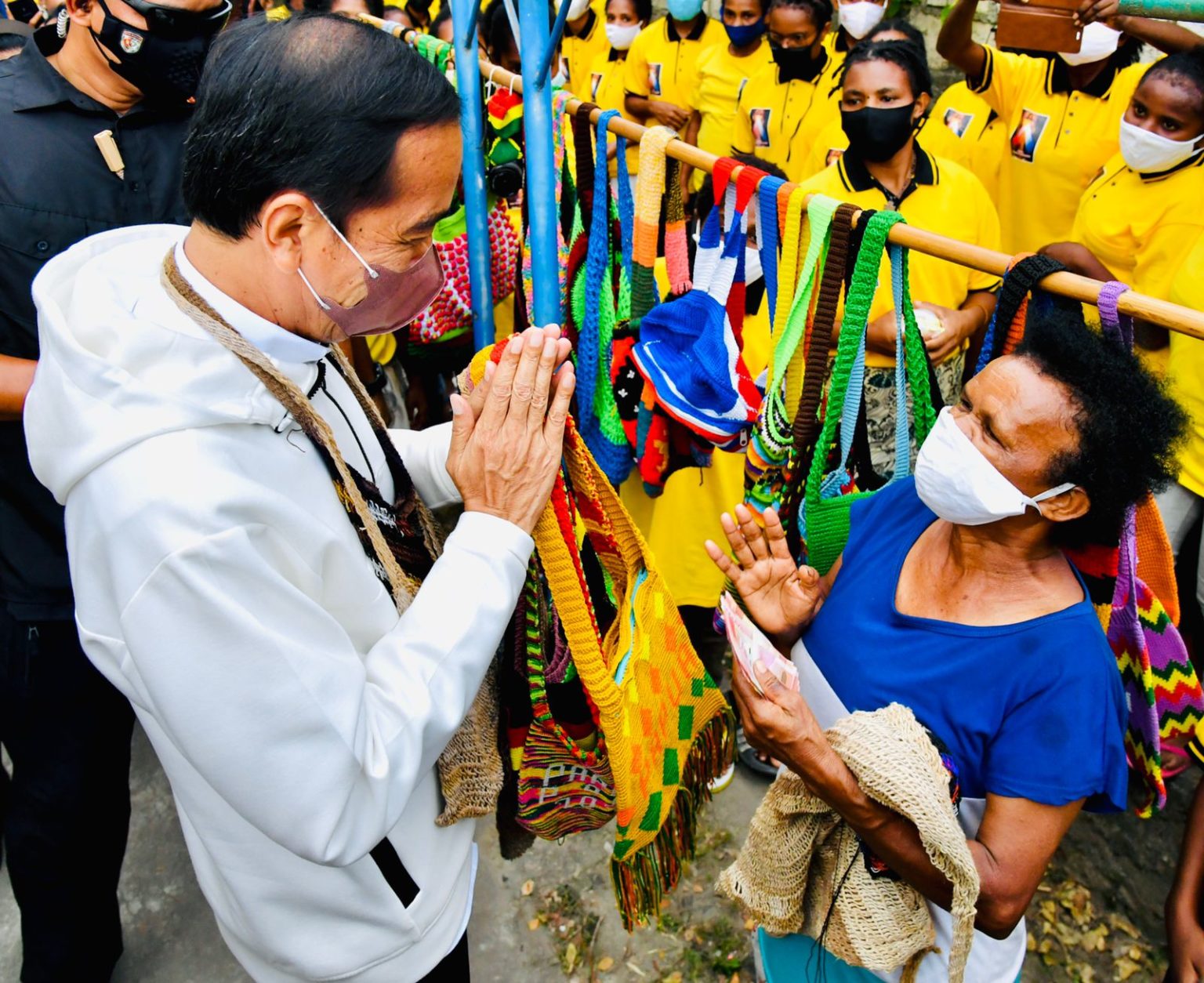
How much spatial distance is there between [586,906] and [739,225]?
2.19 m

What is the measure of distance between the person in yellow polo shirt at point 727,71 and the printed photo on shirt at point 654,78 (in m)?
0.45

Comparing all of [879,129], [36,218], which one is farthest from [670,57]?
[36,218]

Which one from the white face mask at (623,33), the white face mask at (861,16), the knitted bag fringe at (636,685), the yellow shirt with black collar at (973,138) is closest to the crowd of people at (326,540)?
the knitted bag fringe at (636,685)

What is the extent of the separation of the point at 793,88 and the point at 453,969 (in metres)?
5.10

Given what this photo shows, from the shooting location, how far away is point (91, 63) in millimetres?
2162

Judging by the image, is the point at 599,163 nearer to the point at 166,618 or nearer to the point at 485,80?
the point at 485,80

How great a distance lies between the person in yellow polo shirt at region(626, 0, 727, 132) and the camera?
254 inches

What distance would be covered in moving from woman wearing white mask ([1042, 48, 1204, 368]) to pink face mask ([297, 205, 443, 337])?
2869 mm

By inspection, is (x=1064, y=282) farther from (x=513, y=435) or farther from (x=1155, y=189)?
(x=1155, y=189)

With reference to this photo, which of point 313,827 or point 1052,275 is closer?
point 313,827

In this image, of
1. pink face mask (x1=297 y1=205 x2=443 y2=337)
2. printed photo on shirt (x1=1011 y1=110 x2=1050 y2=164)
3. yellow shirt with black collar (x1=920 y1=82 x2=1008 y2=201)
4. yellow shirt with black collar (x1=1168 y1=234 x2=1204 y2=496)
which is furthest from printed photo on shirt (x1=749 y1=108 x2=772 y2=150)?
pink face mask (x1=297 y1=205 x2=443 y2=337)

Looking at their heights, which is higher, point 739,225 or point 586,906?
point 739,225

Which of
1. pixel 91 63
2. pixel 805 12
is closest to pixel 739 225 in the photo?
pixel 91 63

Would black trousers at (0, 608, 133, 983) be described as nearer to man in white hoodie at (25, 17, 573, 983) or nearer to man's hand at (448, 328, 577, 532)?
man in white hoodie at (25, 17, 573, 983)
